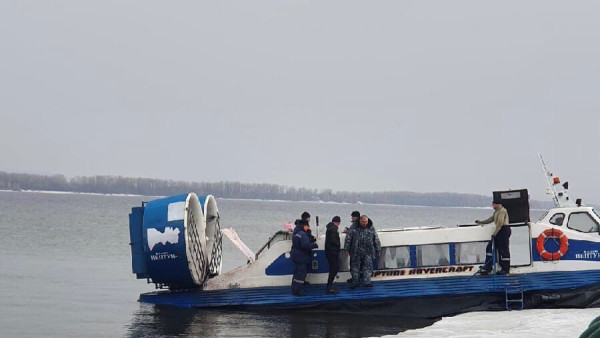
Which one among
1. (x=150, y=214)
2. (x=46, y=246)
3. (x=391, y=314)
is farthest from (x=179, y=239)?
(x=46, y=246)

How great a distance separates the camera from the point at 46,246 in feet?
118

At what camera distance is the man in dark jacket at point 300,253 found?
55.1ft

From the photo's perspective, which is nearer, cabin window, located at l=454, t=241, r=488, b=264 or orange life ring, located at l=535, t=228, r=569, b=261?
orange life ring, located at l=535, t=228, r=569, b=261

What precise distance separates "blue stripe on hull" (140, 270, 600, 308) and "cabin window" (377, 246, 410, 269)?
326 mm

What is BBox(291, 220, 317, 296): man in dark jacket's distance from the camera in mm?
16797

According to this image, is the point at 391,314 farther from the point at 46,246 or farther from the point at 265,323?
the point at 46,246

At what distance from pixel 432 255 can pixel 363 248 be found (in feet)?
4.43

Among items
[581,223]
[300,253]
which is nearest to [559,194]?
[581,223]

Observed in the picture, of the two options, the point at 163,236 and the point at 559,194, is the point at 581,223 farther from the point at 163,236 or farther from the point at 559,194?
the point at 163,236

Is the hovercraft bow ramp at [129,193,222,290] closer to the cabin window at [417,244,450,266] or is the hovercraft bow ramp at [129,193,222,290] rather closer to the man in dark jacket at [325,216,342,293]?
the man in dark jacket at [325,216,342,293]

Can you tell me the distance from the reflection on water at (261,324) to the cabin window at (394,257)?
3.35 feet

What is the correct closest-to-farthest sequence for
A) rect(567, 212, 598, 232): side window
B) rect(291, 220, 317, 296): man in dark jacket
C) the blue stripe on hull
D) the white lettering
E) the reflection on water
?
the reflection on water < the blue stripe on hull < rect(567, 212, 598, 232): side window < rect(291, 220, 317, 296): man in dark jacket < the white lettering

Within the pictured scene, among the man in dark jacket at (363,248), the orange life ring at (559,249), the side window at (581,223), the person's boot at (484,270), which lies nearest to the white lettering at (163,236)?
the man in dark jacket at (363,248)

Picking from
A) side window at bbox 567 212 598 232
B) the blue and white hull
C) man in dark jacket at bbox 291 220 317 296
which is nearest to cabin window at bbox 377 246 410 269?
the blue and white hull
